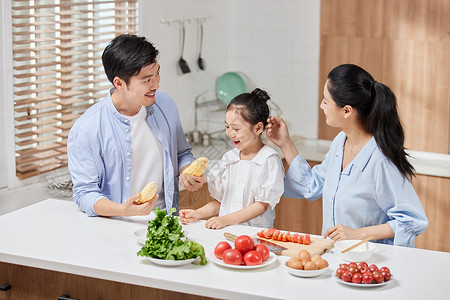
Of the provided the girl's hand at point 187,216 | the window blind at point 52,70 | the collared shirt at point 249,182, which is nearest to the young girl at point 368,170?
the collared shirt at point 249,182

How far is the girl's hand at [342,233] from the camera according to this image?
9.13 feet

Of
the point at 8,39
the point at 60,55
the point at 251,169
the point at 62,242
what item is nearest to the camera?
the point at 62,242

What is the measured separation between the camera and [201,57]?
568 centimetres

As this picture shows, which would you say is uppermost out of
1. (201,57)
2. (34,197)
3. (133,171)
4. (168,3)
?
(168,3)

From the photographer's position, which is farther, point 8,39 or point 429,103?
point 429,103

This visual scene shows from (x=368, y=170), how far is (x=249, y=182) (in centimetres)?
57

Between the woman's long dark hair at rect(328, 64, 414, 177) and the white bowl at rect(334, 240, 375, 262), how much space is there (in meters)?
0.43

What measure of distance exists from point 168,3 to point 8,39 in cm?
155

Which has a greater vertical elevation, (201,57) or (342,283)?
(201,57)

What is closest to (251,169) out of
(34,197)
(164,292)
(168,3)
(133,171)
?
(133,171)

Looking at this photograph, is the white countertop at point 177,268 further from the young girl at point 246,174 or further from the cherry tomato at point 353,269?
the young girl at point 246,174

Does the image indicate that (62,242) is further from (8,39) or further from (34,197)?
(8,39)

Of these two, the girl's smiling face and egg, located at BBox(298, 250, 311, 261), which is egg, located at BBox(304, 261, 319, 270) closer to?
egg, located at BBox(298, 250, 311, 261)

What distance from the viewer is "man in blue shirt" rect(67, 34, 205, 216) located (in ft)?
10.1
